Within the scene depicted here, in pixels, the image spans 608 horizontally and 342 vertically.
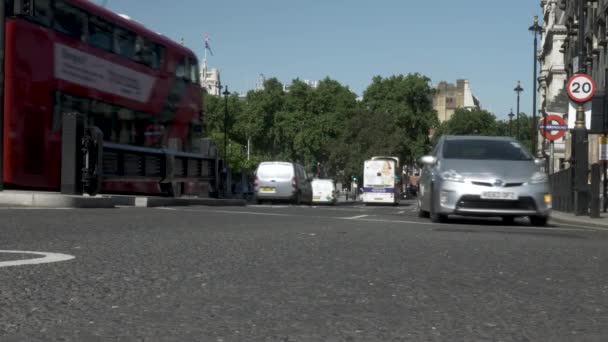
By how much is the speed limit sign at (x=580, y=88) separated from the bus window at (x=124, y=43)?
9.85 metres

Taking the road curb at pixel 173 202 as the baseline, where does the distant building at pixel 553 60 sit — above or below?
above

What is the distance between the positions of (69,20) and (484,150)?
8485mm

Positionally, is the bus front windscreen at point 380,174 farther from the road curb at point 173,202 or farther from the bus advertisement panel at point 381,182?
the road curb at point 173,202

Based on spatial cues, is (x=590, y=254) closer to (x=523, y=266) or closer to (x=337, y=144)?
(x=523, y=266)

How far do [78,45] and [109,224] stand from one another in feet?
25.7

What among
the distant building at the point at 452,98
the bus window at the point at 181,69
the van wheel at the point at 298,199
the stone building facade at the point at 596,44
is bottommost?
the van wheel at the point at 298,199

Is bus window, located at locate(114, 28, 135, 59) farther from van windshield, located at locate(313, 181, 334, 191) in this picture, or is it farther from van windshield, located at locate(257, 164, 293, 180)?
van windshield, located at locate(313, 181, 334, 191)

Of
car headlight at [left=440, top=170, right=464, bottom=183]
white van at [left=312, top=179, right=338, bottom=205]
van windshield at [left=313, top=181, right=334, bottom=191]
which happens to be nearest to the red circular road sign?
car headlight at [left=440, top=170, right=464, bottom=183]

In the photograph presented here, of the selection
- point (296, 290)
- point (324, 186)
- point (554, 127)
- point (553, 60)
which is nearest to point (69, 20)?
point (554, 127)

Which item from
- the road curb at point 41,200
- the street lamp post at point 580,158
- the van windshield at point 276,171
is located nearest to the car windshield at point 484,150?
the street lamp post at point 580,158

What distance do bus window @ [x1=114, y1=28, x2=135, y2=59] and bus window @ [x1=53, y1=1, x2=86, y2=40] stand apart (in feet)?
5.13

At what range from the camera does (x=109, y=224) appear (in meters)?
10.6

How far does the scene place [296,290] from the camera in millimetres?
4789

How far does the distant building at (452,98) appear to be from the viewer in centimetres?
16350
